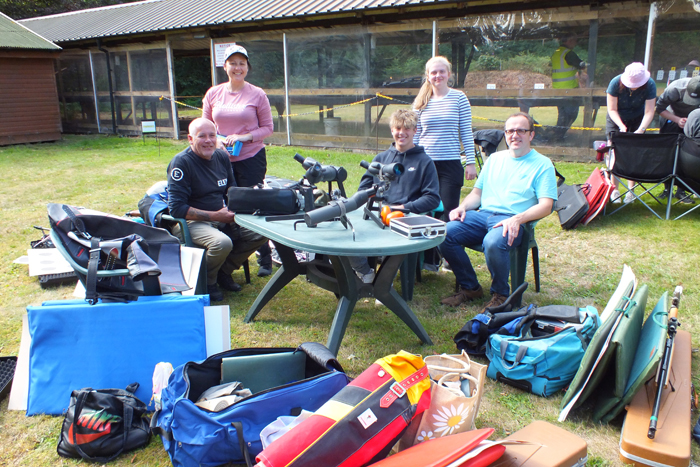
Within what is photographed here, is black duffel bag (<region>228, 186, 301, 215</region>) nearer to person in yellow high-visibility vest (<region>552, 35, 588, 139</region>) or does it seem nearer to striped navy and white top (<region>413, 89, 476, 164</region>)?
striped navy and white top (<region>413, 89, 476, 164</region>)

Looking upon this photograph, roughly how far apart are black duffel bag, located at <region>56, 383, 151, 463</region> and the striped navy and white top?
2.97 m

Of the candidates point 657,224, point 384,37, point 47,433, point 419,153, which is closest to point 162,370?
point 47,433

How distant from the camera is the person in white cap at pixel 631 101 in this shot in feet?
18.6

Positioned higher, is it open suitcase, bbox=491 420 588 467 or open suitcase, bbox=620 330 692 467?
open suitcase, bbox=491 420 588 467

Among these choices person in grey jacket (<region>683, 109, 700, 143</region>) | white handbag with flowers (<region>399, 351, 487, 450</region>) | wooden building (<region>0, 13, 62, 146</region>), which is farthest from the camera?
wooden building (<region>0, 13, 62, 146</region>)

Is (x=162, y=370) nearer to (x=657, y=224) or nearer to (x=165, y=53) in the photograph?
(x=657, y=224)

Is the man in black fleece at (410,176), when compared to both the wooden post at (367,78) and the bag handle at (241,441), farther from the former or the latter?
the wooden post at (367,78)

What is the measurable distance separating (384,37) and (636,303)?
8.67 meters

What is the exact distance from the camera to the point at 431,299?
3.84m

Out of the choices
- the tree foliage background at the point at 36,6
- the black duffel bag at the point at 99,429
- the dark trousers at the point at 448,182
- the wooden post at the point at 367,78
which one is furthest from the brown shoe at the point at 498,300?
the tree foliage background at the point at 36,6

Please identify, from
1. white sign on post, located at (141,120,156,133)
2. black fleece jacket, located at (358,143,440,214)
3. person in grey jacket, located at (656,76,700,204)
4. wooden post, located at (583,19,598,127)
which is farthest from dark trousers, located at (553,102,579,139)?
white sign on post, located at (141,120,156,133)

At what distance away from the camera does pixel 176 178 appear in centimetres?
360

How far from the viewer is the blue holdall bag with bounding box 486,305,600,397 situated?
2.56m

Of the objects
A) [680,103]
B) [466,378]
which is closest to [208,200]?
[466,378]
